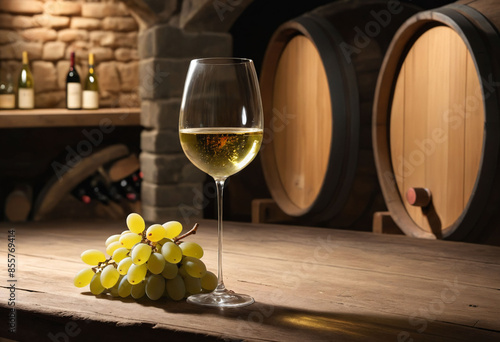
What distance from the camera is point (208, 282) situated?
1336 mm

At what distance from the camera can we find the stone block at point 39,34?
4277 mm

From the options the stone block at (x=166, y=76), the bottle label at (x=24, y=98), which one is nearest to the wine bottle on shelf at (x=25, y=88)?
the bottle label at (x=24, y=98)

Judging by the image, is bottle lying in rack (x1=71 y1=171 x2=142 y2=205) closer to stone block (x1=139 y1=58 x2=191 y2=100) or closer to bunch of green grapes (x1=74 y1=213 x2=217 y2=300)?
stone block (x1=139 y1=58 x2=191 y2=100)

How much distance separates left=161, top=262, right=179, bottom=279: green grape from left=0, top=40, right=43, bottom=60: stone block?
3.34 metres

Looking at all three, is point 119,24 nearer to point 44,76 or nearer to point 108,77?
point 108,77

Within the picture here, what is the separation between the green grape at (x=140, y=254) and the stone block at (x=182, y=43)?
2.41 meters

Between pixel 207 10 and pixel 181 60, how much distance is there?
30 centimetres

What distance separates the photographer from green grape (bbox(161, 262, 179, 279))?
1.28 metres

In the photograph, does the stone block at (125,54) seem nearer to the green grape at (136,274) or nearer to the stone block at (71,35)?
the stone block at (71,35)

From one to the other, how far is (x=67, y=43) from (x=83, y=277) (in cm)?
330

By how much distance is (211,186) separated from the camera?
385cm

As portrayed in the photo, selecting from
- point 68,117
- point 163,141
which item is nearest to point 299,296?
point 163,141

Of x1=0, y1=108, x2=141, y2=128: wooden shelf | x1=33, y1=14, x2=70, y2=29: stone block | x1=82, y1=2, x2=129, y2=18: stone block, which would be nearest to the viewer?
x1=0, y1=108, x2=141, y2=128: wooden shelf

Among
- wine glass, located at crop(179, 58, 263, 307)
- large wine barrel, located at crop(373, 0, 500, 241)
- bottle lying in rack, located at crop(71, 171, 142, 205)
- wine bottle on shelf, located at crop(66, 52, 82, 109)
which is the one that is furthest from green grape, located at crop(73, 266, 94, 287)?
bottle lying in rack, located at crop(71, 171, 142, 205)
